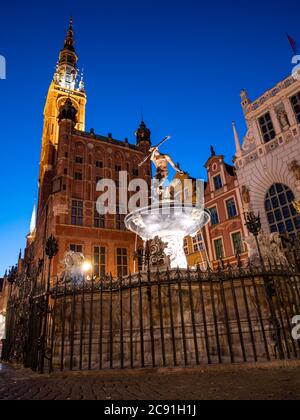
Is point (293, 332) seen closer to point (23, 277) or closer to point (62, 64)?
point (23, 277)

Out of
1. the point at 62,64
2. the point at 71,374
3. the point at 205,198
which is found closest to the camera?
the point at 71,374

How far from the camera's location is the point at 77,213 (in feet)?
92.1

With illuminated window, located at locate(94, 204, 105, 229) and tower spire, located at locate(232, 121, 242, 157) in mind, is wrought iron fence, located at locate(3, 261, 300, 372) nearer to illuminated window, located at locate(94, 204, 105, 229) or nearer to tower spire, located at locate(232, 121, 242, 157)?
tower spire, located at locate(232, 121, 242, 157)

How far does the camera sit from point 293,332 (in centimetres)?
657

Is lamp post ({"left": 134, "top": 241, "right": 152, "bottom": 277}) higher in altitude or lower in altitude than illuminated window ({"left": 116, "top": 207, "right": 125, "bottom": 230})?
lower

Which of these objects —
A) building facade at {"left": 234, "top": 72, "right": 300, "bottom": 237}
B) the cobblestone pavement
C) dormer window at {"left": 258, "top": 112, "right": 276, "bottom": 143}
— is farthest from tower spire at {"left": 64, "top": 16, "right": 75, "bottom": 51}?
the cobblestone pavement

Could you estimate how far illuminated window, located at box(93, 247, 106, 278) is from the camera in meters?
26.5

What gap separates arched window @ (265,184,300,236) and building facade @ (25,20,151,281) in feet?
42.6

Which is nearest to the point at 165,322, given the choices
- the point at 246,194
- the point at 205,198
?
the point at 246,194

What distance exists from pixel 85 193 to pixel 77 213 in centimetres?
259

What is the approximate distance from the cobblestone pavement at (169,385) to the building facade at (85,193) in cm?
1857

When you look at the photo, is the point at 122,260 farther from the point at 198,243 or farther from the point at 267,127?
the point at 267,127

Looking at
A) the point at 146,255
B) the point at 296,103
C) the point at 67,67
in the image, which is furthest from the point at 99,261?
the point at 67,67
